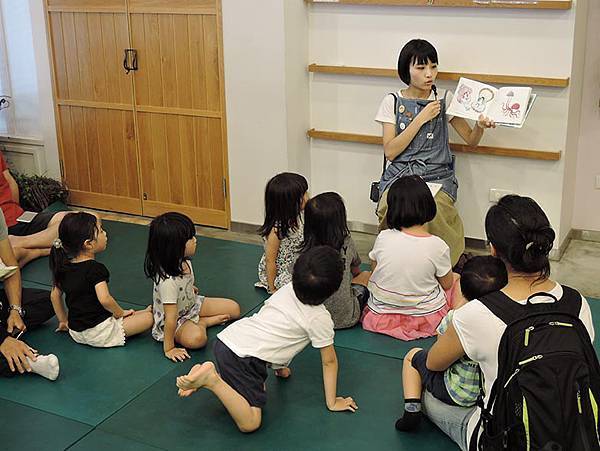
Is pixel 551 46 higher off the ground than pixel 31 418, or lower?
higher

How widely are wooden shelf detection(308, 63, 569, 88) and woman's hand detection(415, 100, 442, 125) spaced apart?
0.94ft

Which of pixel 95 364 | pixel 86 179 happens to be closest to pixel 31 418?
pixel 95 364

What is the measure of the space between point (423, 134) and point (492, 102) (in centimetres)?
40

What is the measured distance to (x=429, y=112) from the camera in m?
4.41

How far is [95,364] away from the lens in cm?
353

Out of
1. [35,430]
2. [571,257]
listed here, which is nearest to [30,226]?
[35,430]

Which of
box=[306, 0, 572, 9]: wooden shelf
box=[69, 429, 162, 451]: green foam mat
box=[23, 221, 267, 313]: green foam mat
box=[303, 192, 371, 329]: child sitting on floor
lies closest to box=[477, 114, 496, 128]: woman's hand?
box=[306, 0, 572, 9]: wooden shelf

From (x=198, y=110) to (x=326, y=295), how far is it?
2604mm

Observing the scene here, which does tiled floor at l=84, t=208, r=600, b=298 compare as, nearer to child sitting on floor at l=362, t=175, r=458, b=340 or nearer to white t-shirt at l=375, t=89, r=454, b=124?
white t-shirt at l=375, t=89, r=454, b=124

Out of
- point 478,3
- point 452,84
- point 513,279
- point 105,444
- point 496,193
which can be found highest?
point 478,3

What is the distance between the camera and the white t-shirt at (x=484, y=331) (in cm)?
232

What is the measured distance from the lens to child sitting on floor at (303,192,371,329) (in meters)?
3.55

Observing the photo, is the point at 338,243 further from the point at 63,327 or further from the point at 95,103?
the point at 95,103

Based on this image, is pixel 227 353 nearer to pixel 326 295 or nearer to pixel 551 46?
pixel 326 295
